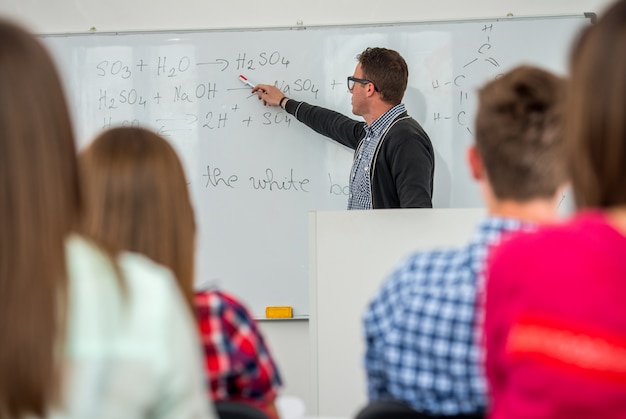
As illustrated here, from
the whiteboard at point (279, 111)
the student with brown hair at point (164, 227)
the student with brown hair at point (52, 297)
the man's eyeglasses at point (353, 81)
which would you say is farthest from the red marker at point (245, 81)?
the student with brown hair at point (52, 297)

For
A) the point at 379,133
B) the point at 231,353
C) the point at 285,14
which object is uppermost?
the point at 285,14

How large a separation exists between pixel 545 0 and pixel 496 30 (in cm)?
26

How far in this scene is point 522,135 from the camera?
1.21 m

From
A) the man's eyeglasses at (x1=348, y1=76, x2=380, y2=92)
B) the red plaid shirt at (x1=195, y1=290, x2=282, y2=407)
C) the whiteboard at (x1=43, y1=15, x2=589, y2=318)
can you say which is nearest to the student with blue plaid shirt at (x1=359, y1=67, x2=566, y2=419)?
the red plaid shirt at (x1=195, y1=290, x2=282, y2=407)

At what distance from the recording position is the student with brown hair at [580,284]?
677mm

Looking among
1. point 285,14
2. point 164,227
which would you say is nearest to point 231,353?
point 164,227

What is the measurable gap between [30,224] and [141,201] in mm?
466

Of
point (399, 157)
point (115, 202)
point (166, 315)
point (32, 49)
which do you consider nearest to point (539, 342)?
point (166, 315)

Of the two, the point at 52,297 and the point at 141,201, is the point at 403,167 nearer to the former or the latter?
the point at 141,201

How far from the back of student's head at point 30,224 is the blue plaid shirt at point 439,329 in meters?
0.65

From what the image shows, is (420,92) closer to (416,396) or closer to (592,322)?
(416,396)

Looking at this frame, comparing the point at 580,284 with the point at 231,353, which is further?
the point at 231,353

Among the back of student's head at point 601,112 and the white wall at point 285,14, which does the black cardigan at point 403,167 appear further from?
the back of student's head at point 601,112

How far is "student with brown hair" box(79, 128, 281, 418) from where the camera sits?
1182 mm
